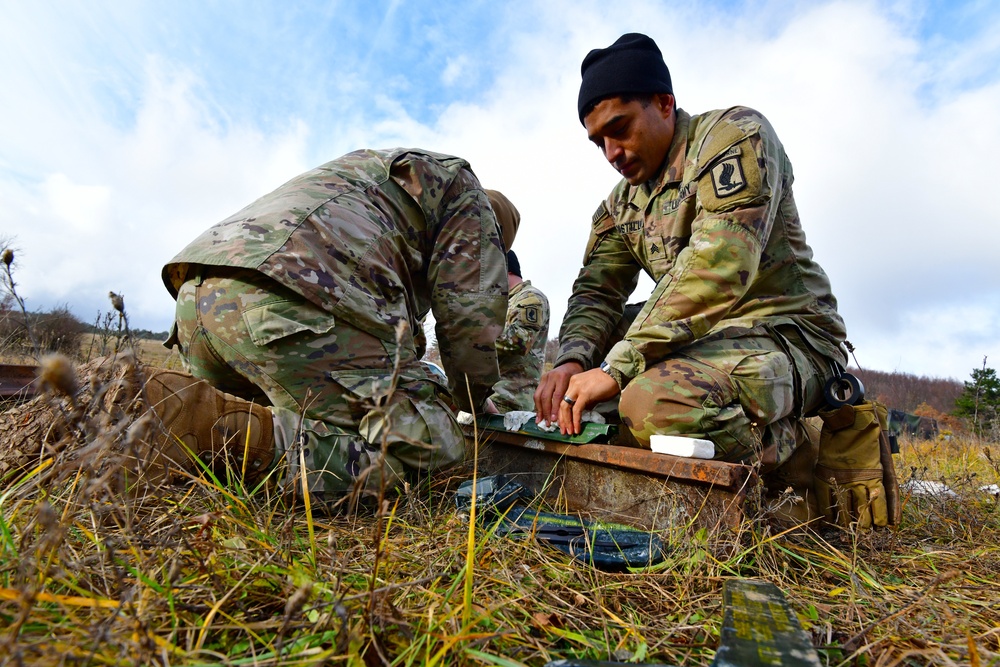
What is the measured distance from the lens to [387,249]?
2.41 meters

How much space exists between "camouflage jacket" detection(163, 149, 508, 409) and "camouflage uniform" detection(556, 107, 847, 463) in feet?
2.02

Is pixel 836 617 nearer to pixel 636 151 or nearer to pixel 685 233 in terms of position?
pixel 685 233

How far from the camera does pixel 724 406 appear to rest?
2.15 meters

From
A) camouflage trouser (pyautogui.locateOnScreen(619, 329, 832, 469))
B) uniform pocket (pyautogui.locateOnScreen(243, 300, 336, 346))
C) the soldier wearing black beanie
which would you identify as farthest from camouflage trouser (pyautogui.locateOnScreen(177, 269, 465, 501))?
camouflage trouser (pyautogui.locateOnScreen(619, 329, 832, 469))

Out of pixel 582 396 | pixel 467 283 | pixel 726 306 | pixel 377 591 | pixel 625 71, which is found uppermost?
pixel 625 71

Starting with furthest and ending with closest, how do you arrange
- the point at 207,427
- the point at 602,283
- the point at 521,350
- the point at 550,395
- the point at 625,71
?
1. the point at 521,350
2. the point at 602,283
3. the point at 625,71
4. the point at 550,395
5. the point at 207,427

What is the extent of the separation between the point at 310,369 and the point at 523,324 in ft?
8.99

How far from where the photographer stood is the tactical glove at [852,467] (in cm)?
229

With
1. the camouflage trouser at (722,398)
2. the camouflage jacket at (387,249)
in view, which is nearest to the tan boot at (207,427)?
the camouflage jacket at (387,249)

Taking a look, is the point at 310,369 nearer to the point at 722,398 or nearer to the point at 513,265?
the point at 722,398

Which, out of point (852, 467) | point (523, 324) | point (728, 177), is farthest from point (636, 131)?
point (523, 324)

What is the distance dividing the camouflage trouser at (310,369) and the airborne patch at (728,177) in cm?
144

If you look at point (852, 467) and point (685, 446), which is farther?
point (852, 467)

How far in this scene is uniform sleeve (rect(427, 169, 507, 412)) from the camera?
2.63m
